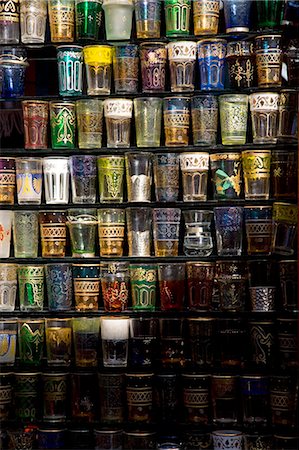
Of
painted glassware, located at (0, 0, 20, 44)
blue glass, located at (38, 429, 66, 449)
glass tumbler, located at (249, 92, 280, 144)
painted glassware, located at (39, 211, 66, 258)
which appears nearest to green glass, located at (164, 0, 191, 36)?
glass tumbler, located at (249, 92, 280, 144)

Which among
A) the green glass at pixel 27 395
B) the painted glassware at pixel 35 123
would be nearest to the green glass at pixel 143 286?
the green glass at pixel 27 395

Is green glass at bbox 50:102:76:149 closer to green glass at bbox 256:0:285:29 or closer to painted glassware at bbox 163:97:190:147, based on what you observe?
painted glassware at bbox 163:97:190:147

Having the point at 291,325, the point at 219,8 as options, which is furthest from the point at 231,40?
the point at 291,325

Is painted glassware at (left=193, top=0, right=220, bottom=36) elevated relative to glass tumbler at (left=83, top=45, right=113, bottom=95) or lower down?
elevated

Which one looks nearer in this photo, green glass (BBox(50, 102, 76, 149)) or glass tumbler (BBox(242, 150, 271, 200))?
glass tumbler (BBox(242, 150, 271, 200))

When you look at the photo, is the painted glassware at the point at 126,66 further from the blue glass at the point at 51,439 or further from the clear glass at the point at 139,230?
the blue glass at the point at 51,439

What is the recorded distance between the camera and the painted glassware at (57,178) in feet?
15.3

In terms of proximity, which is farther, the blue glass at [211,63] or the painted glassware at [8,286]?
the painted glassware at [8,286]

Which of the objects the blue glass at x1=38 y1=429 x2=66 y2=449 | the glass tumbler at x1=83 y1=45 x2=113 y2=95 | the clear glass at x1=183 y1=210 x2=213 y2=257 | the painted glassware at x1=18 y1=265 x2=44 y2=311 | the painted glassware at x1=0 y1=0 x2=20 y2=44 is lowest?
the blue glass at x1=38 y1=429 x2=66 y2=449

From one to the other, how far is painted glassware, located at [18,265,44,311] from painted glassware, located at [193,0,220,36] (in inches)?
42.1

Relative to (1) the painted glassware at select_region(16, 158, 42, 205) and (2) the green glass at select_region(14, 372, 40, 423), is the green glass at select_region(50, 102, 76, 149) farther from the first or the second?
(2) the green glass at select_region(14, 372, 40, 423)

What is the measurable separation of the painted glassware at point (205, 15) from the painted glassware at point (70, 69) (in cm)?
45

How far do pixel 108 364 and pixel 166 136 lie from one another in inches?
34.4

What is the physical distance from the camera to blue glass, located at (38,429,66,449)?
4.69 meters
